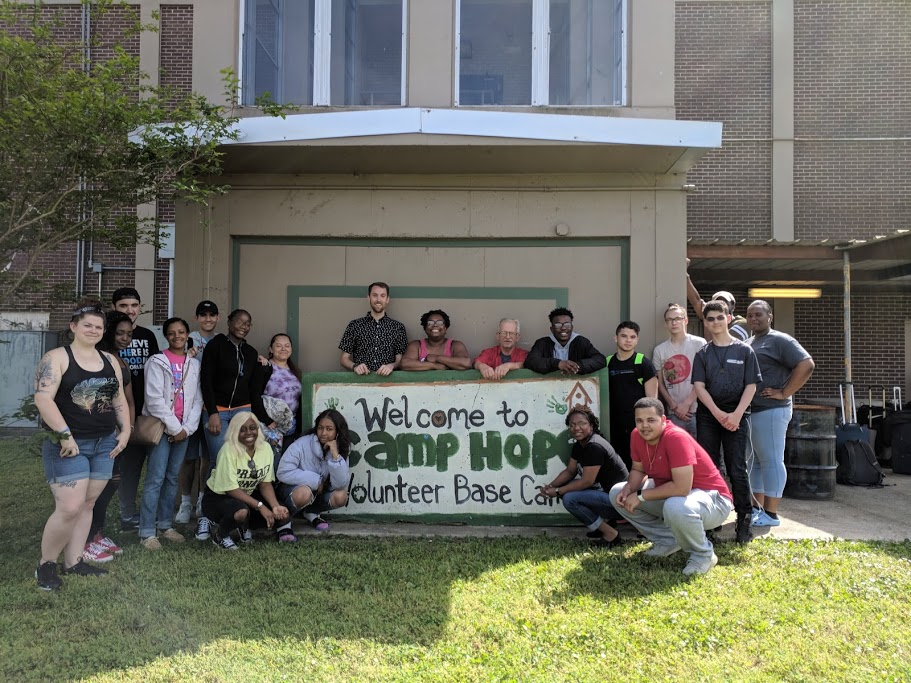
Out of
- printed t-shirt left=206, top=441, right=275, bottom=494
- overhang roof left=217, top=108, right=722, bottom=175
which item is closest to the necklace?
overhang roof left=217, top=108, right=722, bottom=175

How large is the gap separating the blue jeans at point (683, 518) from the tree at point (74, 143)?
4.28 metres

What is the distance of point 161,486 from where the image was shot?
557cm

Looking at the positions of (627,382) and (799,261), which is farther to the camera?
(799,261)

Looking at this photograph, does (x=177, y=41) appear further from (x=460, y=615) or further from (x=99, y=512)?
(x=460, y=615)

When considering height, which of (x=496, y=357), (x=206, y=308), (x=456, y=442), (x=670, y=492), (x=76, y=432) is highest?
(x=206, y=308)

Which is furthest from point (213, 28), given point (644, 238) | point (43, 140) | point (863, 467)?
point (863, 467)

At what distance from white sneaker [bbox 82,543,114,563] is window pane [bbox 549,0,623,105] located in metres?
5.47

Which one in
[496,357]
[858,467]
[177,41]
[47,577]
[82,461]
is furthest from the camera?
[177,41]

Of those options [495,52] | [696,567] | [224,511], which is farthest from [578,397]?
[495,52]

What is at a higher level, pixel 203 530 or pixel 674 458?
pixel 674 458

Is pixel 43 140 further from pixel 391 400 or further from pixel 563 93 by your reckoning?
pixel 563 93

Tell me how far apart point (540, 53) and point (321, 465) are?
4.41m

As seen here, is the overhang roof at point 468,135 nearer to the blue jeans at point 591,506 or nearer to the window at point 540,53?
the window at point 540,53

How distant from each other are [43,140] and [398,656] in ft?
14.0
